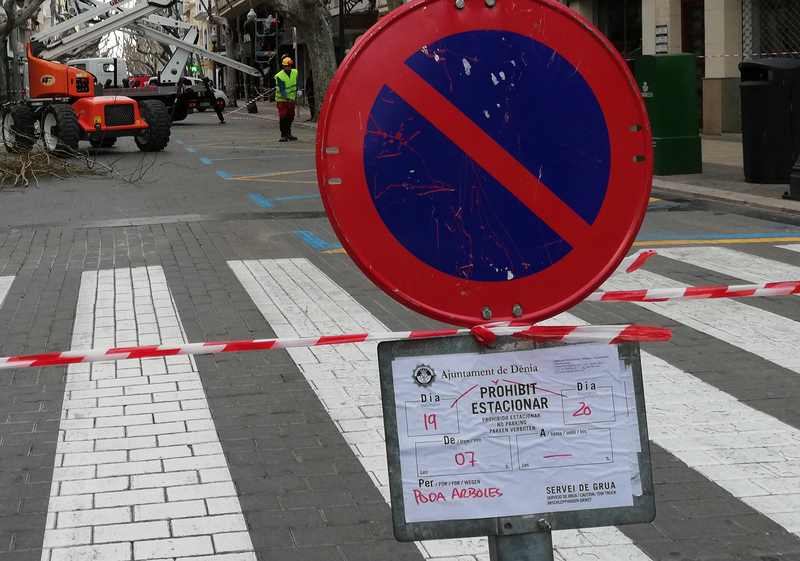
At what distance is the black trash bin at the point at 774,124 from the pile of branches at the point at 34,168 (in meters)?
10.8

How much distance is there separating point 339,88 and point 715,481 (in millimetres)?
3006

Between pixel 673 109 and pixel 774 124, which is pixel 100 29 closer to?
pixel 673 109

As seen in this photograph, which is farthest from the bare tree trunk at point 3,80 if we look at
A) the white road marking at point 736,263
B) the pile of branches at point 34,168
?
the white road marking at point 736,263

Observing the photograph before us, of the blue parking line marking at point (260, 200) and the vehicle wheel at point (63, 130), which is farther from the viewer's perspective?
the vehicle wheel at point (63, 130)

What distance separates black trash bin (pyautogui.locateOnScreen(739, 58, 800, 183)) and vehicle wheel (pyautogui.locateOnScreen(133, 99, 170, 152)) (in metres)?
15.0

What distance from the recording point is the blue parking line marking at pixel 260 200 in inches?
634

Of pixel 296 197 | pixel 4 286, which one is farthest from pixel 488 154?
pixel 296 197

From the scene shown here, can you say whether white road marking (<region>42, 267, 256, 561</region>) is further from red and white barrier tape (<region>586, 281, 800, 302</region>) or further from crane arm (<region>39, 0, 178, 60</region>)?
crane arm (<region>39, 0, 178, 60</region>)

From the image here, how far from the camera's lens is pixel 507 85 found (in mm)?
2492

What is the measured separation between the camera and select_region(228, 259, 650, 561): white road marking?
4.27 meters

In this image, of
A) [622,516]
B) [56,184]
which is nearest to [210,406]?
[622,516]

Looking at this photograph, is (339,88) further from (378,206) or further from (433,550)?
(433,550)

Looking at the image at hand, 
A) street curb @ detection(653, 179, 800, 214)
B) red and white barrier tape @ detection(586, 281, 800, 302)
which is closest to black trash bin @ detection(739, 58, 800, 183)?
street curb @ detection(653, 179, 800, 214)

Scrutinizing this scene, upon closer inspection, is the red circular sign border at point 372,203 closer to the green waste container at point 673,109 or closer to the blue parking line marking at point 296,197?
the blue parking line marking at point 296,197
